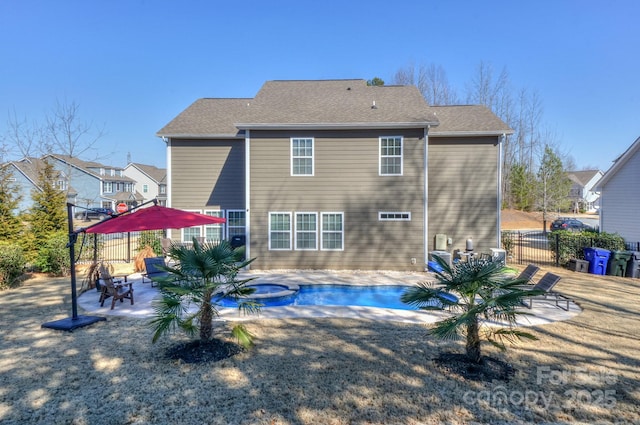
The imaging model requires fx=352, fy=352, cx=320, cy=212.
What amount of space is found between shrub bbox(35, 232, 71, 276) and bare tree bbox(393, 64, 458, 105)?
36.3 metres

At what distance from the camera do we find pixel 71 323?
722cm

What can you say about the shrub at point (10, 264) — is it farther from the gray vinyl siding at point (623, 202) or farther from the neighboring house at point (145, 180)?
the neighboring house at point (145, 180)

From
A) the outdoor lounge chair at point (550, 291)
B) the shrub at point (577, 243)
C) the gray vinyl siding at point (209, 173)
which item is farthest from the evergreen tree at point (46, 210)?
the shrub at point (577, 243)

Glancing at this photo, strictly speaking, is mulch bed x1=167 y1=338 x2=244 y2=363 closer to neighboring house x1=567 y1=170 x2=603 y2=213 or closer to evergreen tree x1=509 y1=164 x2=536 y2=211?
evergreen tree x1=509 y1=164 x2=536 y2=211

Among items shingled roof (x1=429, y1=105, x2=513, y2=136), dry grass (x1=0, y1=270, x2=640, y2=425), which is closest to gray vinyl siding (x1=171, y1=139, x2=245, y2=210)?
shingled roof (x1=429, y1=105, x2=513, y2=136)

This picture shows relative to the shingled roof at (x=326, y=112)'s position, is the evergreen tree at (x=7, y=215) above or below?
below

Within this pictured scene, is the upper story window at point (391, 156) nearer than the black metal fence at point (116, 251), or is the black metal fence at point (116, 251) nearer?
the upper story window at point (391, 156)

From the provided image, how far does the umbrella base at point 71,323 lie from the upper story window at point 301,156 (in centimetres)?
798

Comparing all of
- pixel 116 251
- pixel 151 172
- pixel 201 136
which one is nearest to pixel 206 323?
pixel 201 136

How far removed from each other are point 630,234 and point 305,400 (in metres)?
18.9

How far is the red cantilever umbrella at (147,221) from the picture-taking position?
770cm

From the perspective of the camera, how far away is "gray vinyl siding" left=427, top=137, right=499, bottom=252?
14.5m

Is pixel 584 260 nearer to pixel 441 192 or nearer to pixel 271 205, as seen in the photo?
pixel 441 192

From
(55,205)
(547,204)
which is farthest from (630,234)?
(55,205)
